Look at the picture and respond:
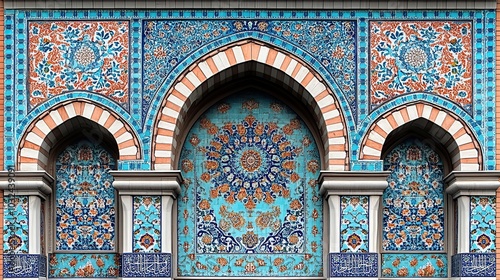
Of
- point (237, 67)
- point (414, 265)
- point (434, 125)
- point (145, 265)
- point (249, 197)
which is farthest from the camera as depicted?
point (249, 197)

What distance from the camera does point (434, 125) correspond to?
12.7 m

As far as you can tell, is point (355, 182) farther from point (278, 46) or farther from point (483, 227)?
point (278, 46)

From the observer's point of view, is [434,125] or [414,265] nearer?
[434,125]

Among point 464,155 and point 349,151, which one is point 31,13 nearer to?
point 349,151

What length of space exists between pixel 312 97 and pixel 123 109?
2.10m

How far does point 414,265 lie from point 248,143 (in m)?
2.34

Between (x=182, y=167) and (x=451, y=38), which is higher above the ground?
(x=451, y=38)

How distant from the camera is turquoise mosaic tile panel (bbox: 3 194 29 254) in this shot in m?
12.6

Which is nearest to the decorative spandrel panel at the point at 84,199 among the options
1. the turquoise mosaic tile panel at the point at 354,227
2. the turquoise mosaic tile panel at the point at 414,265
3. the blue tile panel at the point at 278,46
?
the blue tile panel at the point at 278,46

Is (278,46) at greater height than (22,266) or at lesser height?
greater

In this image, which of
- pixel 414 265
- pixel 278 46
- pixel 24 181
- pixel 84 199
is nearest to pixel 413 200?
pixel 414 265

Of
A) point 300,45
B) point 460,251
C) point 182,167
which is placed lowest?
point 460,251

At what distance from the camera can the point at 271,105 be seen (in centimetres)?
1335

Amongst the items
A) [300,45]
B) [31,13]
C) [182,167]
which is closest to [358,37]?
[300,45]
